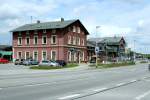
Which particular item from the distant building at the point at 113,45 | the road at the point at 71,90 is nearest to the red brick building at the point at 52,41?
the distant building at the point at 113,45

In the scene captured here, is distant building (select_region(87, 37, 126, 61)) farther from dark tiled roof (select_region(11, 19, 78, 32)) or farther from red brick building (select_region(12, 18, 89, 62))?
dark tiled roof (select_region(11, 19, 78, 32))

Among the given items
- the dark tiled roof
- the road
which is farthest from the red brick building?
the road

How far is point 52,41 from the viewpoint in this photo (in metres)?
80.8

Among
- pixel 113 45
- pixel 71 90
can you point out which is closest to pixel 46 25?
pixel 113 45

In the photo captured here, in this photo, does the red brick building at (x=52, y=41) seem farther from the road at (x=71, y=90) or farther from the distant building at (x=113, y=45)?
the road at (x=71, y=90)

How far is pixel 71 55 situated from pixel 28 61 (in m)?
13.6

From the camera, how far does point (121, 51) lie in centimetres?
13562

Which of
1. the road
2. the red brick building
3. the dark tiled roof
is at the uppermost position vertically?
the dark tiled roof

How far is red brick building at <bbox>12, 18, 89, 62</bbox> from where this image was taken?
79062 millimetres

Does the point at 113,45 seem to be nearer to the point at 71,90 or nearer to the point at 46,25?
the point at 46,25

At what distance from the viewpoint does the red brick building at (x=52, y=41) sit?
7906 centimetres

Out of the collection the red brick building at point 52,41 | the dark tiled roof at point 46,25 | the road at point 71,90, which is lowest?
the road at point 71,90

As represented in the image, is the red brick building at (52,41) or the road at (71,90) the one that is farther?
the red brick building at (52,41)

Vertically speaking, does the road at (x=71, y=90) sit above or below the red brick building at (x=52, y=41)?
below
